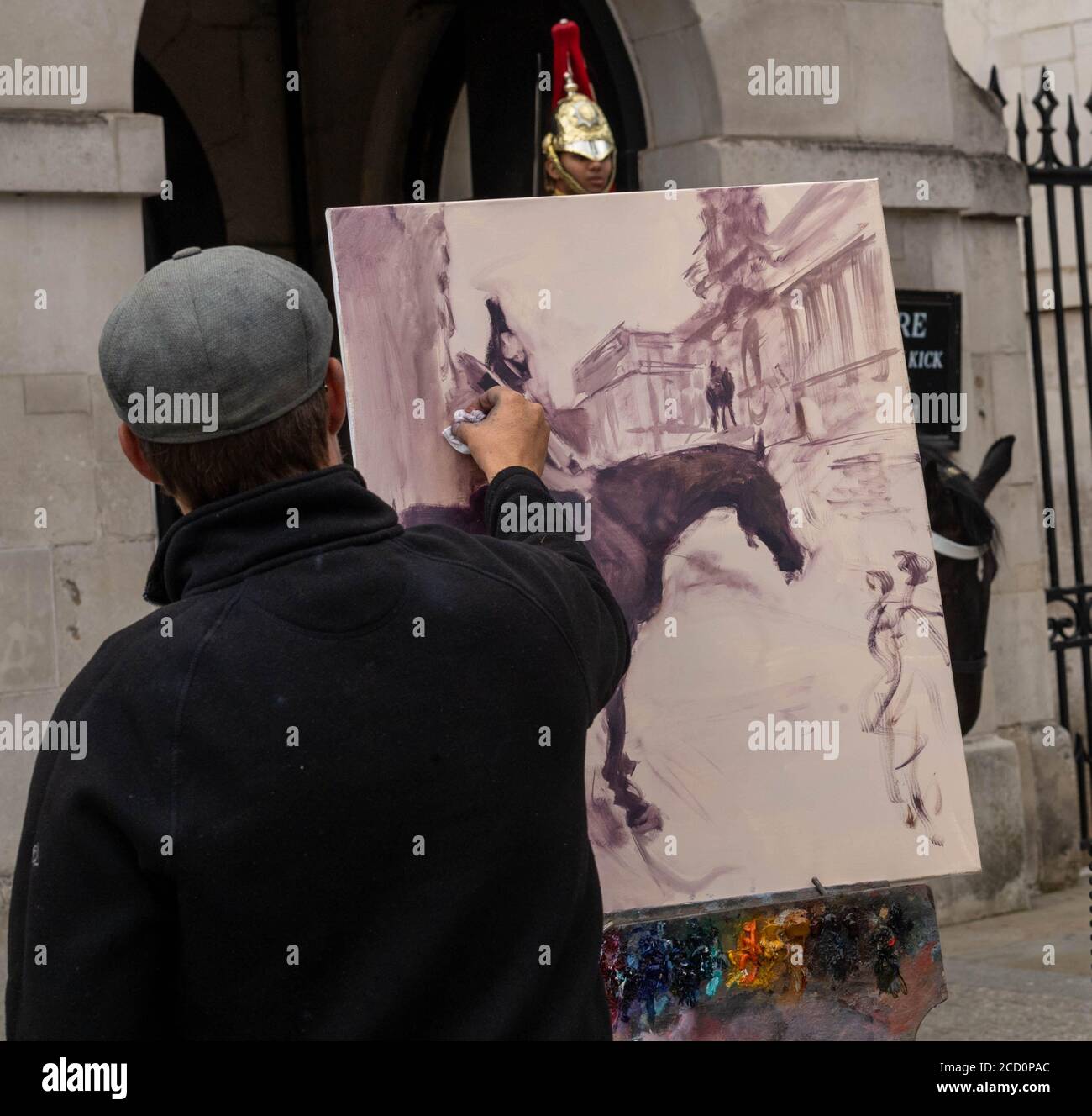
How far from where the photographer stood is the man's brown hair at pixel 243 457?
1.56 meters

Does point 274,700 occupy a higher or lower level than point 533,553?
lower

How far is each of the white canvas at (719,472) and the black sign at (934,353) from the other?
305 cm

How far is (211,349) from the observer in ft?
5.08

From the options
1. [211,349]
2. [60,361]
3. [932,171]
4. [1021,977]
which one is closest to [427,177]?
[932,171]

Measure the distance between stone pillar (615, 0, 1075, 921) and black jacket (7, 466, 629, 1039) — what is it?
13.5ft

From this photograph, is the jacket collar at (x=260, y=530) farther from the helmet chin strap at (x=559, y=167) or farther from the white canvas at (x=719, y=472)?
the helmet chin strap at (x=559, y=167)

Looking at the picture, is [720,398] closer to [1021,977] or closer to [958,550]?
[958,550]

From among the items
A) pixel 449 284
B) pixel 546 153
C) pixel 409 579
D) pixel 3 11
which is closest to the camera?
pixel 409 579

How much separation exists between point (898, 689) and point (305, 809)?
1641mm

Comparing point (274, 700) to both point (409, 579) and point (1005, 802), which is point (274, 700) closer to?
point (409, 579)

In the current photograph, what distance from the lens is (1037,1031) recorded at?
187 inches

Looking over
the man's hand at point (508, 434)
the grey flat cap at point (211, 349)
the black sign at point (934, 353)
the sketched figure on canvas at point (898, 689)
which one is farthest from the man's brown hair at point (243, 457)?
the black sign at point (934, 353)

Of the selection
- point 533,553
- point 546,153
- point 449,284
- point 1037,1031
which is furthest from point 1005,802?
point 533,553

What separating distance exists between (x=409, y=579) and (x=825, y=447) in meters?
1.49
